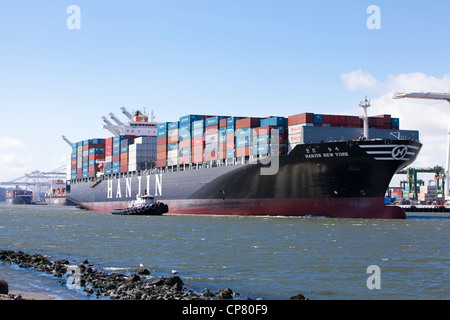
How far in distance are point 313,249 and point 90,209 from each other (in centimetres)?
7320

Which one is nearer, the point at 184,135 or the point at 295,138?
the point at 295,138

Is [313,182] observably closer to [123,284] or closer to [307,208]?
[307,208]

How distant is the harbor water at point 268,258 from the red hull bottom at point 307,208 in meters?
6.14

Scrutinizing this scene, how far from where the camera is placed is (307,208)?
48.1 meters

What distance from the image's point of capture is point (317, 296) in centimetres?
1642

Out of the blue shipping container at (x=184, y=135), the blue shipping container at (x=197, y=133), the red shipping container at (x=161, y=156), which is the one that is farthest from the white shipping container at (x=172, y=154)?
the blue shipping container at (x=197, y=133)

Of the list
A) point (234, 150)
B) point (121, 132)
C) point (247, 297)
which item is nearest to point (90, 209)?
Result: point (121, 132)

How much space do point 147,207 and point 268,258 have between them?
4009cm

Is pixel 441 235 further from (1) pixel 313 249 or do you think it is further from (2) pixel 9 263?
(2) pixel 9 263

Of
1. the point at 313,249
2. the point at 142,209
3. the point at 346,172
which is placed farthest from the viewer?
the point at 142,209

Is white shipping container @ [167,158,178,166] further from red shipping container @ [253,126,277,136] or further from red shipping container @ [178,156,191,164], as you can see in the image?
red shipping container @ [253,126,277,136]

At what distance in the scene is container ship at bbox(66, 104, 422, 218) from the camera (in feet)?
151

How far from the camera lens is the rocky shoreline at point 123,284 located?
52.3 ft

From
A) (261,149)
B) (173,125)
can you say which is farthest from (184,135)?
(261,149)
